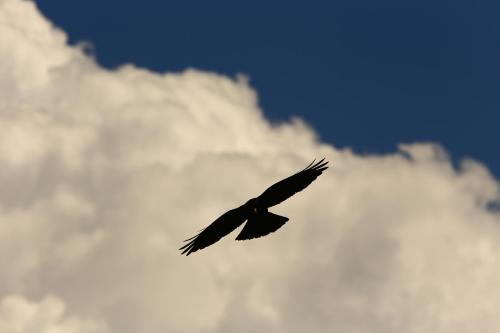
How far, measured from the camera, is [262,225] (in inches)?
563

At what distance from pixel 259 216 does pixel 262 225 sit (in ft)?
0.85

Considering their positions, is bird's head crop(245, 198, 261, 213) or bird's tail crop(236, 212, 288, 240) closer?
bird's tail crop(236, 212, 288, 240)

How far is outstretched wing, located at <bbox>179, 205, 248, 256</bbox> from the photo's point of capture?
14.7m

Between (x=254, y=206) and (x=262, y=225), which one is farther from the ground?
(x=254, y=206)

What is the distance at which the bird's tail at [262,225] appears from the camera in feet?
46.6

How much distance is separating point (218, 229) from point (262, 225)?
118cm

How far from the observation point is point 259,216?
14453mm

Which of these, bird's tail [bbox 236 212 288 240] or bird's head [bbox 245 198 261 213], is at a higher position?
bird's head [bbox 245 198 261 213]

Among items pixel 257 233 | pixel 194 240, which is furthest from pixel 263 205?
pixel 194 240

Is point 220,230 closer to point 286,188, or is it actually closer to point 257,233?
point 257,233

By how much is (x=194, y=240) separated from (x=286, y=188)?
260cm

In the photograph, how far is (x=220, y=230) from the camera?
14.8 metres

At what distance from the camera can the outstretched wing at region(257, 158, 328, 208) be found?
14.3m

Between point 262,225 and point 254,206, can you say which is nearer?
point 262,225
